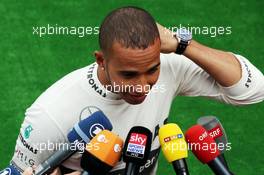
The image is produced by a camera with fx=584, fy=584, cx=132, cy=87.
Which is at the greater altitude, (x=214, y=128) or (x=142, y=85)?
(x=142, y=85)

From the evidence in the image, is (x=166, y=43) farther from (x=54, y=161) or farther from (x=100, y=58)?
(x=54, y=161)

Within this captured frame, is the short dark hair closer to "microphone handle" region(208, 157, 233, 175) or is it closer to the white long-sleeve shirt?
the white long-sleeve shirt

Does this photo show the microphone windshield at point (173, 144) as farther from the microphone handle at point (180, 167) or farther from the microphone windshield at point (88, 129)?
the microphone windshield at point (88, 129)

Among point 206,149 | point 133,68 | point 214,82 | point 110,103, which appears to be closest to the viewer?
point 206,149

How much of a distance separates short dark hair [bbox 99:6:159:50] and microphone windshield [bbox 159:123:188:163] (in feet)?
1.04

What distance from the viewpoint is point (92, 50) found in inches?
189

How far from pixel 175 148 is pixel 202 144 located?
0.50 feet

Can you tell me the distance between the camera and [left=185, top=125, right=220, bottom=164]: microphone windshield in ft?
6.47

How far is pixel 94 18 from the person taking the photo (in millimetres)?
5098

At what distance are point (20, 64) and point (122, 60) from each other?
2766 millimetres

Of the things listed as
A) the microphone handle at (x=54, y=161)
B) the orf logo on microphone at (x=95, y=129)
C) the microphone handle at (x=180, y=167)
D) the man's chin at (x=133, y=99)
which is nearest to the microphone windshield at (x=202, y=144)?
the microphone handle at (x=180, y=167)

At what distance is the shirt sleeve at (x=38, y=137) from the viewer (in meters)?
2.28

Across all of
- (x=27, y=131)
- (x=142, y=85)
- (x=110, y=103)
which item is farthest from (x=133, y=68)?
(x=27, y=131)

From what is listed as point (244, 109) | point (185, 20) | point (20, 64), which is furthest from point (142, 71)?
point (185, 20)
